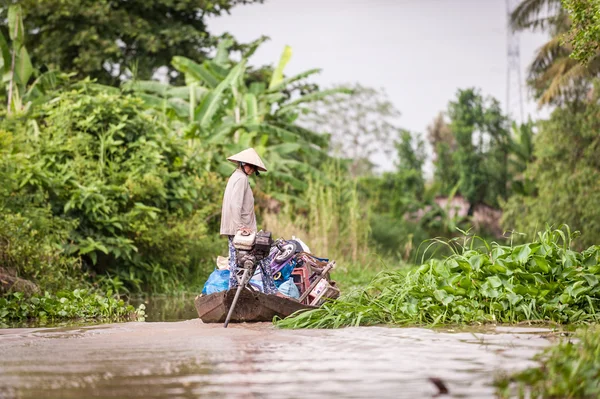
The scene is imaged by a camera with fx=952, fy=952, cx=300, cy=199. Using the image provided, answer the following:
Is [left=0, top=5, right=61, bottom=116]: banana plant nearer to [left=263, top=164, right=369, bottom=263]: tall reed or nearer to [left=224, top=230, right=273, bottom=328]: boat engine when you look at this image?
[left=263, top=164, right=369, bottom=263]: tall reed

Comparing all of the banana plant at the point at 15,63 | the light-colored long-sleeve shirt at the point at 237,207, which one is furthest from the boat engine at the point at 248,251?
the banana plant at the point at 15,63

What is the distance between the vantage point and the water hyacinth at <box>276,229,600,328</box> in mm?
9797

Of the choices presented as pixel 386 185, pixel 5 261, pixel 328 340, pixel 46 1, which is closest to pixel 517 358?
pixel 328 340

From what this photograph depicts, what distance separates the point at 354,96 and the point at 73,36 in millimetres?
29794

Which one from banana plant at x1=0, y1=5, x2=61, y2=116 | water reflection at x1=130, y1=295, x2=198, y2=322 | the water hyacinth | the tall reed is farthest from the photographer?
the tall reed

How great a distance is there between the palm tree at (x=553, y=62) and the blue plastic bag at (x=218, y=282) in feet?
59.5

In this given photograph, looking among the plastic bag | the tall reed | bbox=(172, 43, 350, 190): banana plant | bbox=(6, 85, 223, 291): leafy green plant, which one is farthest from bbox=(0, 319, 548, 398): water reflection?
bbox=(172, 43, 350, 190): banana plant

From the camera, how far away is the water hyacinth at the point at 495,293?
9.80 m

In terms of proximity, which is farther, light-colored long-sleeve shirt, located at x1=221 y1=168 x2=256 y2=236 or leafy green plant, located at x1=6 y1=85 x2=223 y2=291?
leafy green plant, located at x1=6 y1=85 x2=223 y2=291

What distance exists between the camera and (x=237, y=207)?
10906mm

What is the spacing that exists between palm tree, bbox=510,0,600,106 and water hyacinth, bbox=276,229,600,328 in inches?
707

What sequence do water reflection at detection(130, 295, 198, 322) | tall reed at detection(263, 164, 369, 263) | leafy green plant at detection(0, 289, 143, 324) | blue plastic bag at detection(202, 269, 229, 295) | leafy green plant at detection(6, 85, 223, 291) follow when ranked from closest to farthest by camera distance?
blue plastic bag at detection(202, 269, 229, 295), leafy green plant at detection(0, 289, 143, 324), water reflection at detection(130, 295, 198, 322), leafy green plant at detection(6, 85, 223, 291), tall reed at detection(263, 164, 369, 263)

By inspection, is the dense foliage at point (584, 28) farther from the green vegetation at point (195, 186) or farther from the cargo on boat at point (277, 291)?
the cargo on boat at point (277, 291)

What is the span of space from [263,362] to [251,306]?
3.50 meters
